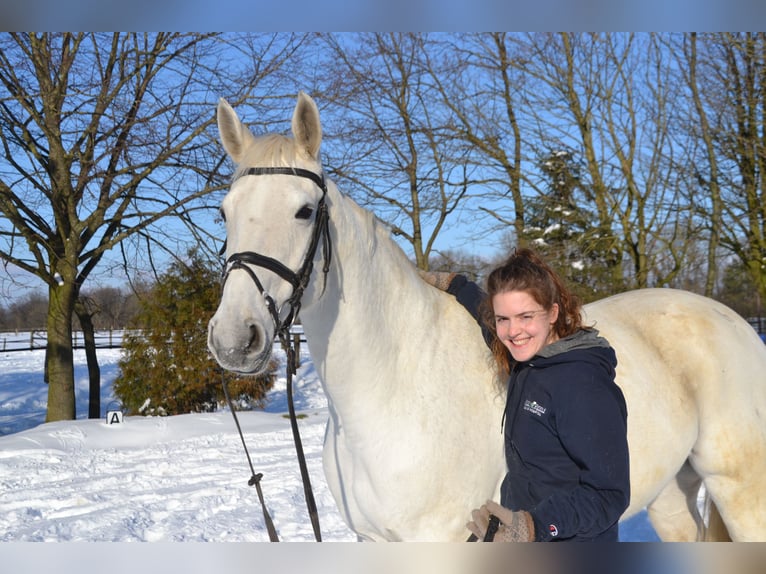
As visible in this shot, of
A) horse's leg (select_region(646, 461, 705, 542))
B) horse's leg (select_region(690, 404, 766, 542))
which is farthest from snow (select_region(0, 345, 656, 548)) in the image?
horse's leg (select_region(690, 404, 766, 542))

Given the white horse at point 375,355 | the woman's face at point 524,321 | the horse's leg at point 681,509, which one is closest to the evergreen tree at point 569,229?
the horse's leg at point 681,509

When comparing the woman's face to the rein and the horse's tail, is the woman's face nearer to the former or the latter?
the rein

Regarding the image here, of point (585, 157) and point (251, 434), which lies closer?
point (251, 434)

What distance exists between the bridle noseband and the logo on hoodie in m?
0.60

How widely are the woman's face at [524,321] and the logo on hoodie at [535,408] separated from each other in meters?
0.09

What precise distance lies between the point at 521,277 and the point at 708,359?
4.61ft

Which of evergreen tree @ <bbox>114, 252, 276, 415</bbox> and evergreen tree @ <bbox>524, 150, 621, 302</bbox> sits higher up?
evergreen tree @ <bbox>524, 150, 621, 302</bbox>

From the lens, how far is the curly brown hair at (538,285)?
3.89ft

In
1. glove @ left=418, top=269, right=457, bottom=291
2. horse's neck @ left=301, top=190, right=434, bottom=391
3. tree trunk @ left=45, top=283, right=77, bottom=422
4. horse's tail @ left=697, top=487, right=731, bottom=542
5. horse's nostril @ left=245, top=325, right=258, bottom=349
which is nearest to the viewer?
horse's nostril @ left=245, top=325, right=258, bottom=349

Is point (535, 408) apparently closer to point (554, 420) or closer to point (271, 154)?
point (554, 420)

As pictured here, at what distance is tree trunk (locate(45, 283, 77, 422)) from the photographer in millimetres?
5758
